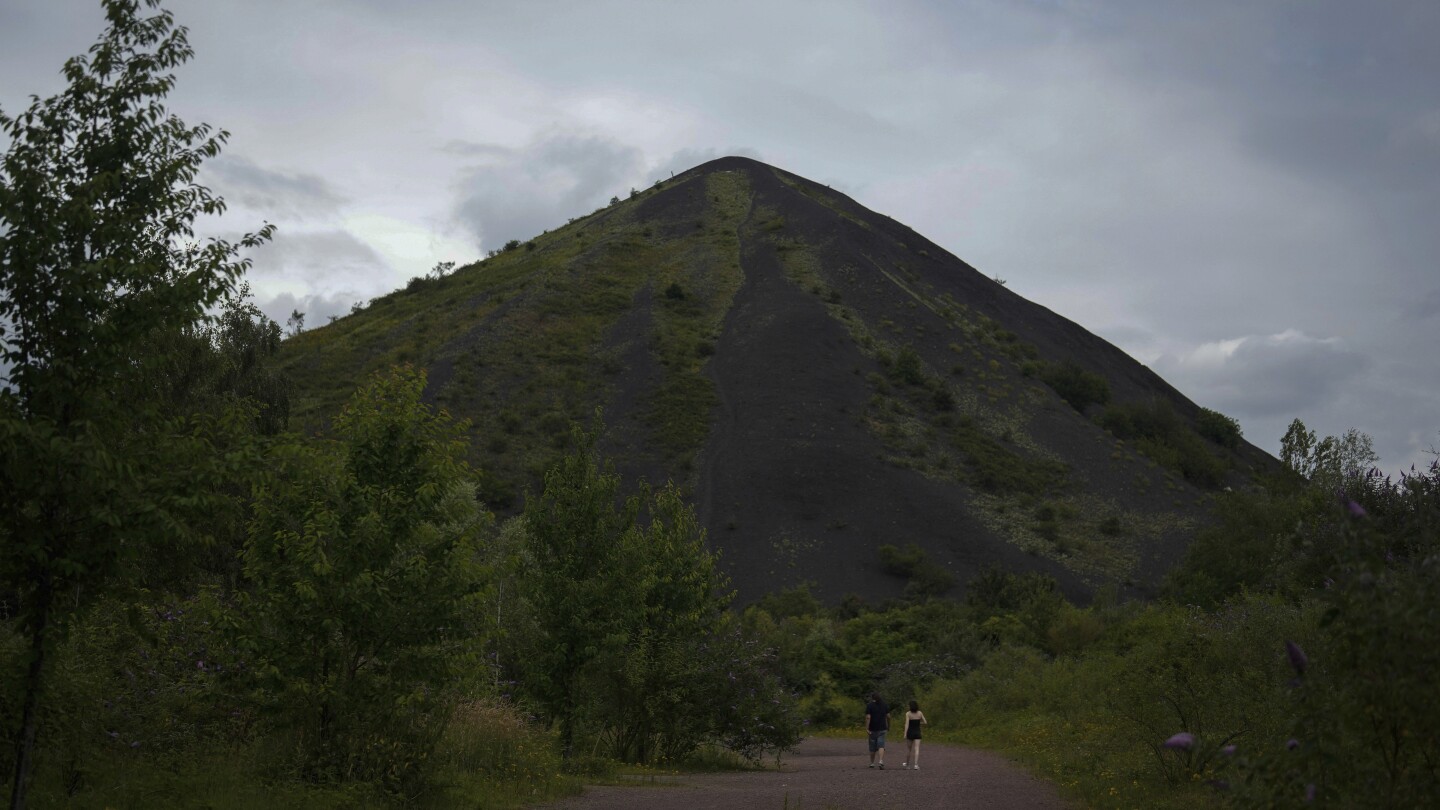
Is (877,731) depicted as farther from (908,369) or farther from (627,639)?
Answer: (908,369)

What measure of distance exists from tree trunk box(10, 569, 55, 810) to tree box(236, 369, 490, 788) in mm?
2628

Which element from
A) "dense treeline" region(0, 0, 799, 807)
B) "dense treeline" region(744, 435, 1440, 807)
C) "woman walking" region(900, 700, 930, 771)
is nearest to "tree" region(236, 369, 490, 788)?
"dense treeline" region(0, 0, 799, 807)

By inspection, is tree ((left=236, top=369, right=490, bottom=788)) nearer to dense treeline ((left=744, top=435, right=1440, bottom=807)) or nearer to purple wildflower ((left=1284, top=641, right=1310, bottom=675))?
dense treeline ((left=744, top=435, right=1440, bottom=807))

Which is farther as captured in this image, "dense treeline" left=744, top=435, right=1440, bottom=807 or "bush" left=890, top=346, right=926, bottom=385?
"bush" left=890, top=346, right=926, bottom=385

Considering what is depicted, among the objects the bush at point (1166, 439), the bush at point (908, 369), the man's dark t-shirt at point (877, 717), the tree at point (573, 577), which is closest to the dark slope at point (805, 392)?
the bush at point (908, 369)

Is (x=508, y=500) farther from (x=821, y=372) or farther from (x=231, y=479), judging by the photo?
(x=231, y=479)

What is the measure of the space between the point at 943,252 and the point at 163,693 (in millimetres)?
121933

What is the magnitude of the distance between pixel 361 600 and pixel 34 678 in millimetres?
3104

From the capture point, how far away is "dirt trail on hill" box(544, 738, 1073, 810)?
1257cm

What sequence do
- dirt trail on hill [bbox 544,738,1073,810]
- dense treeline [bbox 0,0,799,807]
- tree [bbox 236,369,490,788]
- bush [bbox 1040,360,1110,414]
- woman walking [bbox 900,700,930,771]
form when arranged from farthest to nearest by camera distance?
bush [bbox 1040,360,1110,414] < woman walking [bbox 900,700,930,771] < dirt trail on hill [bbox 544,738,1073,810] < tree [bbox 236,369,490,788] < dense treeline [bbox 0,0,799,807]

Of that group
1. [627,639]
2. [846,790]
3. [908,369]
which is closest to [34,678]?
[846,790]

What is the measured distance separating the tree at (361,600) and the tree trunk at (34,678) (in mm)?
2628

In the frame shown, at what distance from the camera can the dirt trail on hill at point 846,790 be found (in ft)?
41.2

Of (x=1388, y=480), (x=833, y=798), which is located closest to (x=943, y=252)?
(x=1388, y=480)
